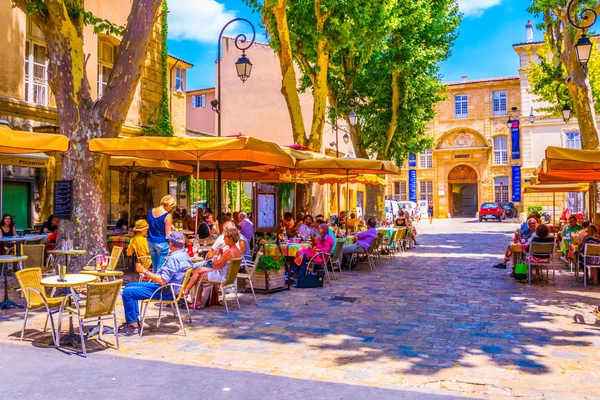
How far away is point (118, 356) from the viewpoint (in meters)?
5.34

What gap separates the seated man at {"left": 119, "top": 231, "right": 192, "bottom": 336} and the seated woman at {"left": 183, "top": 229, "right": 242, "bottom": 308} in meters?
0.72

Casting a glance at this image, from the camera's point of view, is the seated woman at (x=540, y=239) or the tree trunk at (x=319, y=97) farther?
the tree trunk at (x=319, y=97)

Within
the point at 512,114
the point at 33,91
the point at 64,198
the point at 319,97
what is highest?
the point at 512,114

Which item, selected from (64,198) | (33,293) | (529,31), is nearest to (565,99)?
(64,198)

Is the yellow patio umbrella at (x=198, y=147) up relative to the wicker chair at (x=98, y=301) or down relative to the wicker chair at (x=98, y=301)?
up

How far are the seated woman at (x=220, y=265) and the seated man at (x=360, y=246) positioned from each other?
4695 mm

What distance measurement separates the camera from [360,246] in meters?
12.3

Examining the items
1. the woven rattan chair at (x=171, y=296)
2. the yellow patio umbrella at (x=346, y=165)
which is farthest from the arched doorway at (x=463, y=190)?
the woven rattan chair at (x=171, y=296)

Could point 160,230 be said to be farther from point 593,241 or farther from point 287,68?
point 593,241

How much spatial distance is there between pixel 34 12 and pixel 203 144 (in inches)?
156

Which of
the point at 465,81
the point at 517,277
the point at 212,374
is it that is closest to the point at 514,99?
the point at 465,81

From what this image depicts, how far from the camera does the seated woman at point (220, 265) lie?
24.1ft

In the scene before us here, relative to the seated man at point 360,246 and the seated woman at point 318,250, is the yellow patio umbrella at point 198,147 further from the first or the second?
the seated man at point 360,246

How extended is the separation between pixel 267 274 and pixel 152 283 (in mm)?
2765
